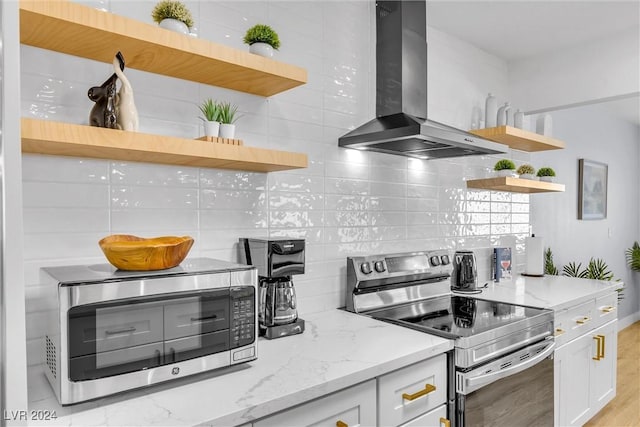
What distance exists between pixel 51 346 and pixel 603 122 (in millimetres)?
5807

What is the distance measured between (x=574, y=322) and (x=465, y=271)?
0.63 metres

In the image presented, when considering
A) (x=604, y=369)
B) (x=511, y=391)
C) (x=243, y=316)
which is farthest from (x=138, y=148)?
(x=604, y=369)

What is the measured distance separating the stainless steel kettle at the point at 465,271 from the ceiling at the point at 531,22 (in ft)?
4.70

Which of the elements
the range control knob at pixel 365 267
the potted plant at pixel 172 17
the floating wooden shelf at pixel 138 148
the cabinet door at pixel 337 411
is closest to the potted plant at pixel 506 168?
the range control knob at pixel 365 267

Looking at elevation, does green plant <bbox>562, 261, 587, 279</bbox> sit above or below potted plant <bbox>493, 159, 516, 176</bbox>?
below

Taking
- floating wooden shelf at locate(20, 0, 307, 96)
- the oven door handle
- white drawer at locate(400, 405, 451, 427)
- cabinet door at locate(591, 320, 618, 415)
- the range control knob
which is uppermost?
floating wooden shelf at locate(20, 0, 307, 96)

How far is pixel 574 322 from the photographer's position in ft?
7.87

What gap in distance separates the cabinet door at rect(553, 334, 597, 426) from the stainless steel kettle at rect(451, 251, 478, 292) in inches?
22.8

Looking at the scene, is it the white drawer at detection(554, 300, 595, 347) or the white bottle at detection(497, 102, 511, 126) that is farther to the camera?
the white bottle at detection(497, 102, 511, 126)

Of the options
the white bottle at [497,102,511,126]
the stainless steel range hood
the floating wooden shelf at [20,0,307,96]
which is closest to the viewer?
the floating wooden shelf at [20,0,307,96]

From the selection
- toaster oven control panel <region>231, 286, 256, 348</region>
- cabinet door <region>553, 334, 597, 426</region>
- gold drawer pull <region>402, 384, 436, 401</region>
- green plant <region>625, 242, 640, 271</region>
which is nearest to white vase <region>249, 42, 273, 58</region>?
toaster oven control panel <region>231, 286, 256, 348</region>

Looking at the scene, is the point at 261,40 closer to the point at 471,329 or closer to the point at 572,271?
the point at 471,329

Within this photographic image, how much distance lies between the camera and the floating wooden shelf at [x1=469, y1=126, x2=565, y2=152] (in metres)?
2.77

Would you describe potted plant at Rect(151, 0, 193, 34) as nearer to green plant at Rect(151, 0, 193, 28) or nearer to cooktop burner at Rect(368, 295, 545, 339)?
green plant at Rect(151, 0, 193, 28)
